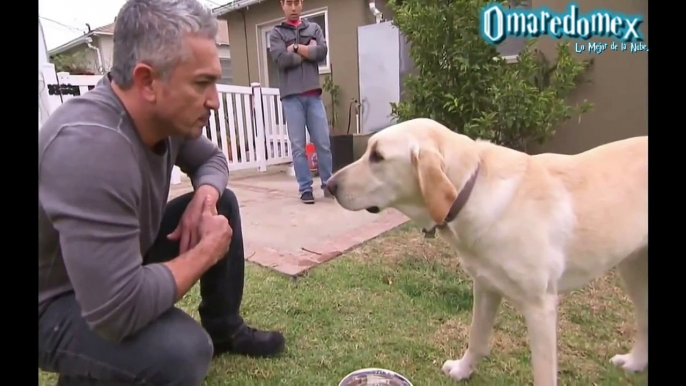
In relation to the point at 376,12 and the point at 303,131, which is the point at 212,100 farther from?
the point at 376,12

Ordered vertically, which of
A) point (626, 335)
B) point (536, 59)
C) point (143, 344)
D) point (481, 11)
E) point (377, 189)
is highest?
point (481, 11)

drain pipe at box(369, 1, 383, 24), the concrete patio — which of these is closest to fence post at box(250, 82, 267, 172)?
the concrete patio

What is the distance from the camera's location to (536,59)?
4.16m

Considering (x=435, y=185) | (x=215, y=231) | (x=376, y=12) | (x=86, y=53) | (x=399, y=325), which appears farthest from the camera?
(x=86, y=53)

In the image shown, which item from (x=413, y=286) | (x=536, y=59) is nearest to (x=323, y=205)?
(x=413, y=286)

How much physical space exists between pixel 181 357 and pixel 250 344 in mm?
694

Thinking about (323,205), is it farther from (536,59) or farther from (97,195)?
(97,195)

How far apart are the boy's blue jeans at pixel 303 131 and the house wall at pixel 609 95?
2.01m

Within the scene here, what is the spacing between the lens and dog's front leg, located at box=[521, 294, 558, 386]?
4.98 feet

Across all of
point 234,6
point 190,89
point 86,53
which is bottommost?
point 190,89

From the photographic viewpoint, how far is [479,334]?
5.84 ft

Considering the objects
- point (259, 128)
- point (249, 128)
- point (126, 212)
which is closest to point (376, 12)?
point (259, 128)

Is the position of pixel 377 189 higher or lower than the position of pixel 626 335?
higher
